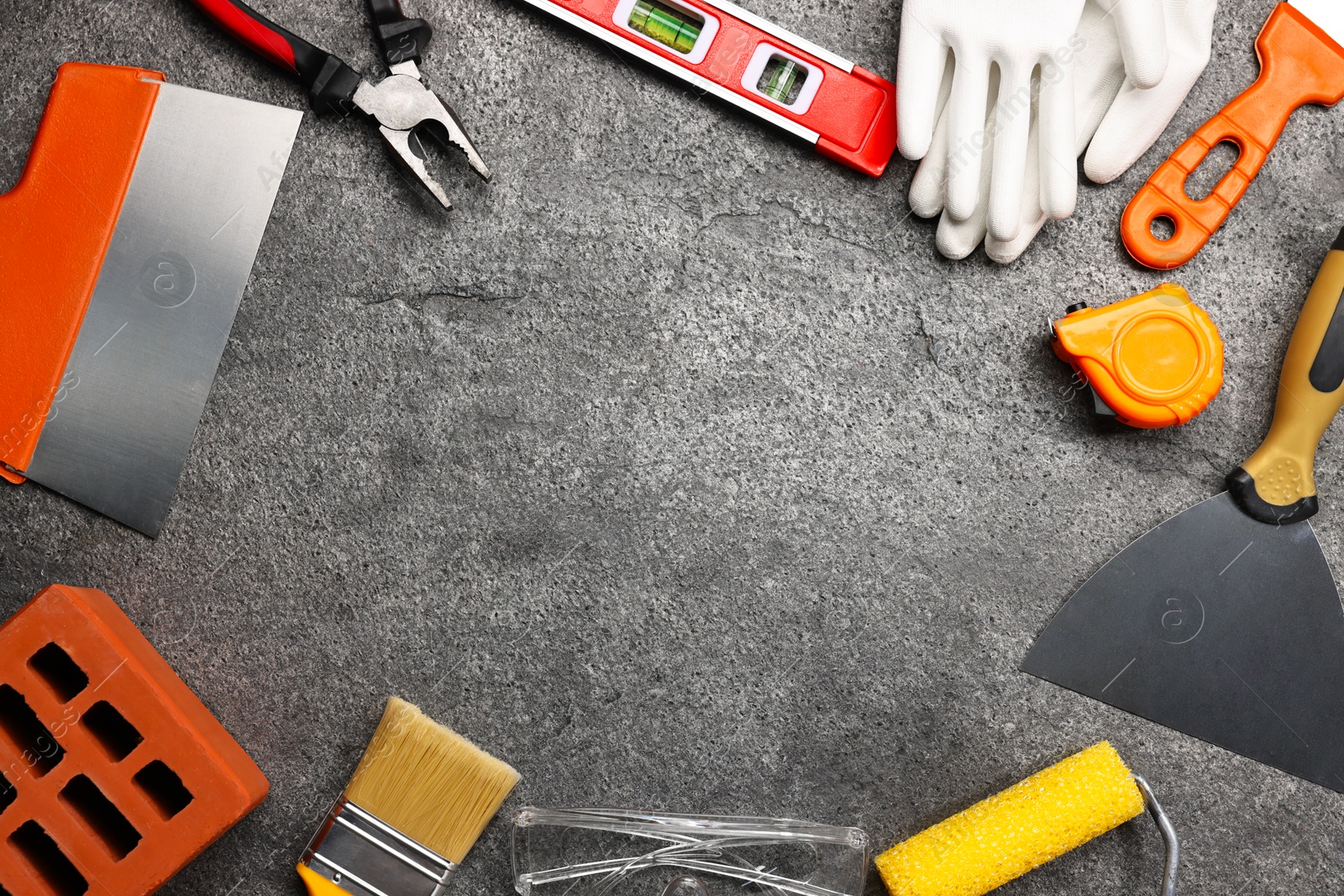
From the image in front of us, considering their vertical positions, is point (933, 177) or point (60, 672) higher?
point (933, 177)

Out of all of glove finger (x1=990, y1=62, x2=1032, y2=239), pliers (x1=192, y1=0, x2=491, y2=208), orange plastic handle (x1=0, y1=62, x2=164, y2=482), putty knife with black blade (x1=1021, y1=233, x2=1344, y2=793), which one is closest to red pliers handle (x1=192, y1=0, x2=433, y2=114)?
pliers (x1=192, y1=0, x2=491, y2=208)

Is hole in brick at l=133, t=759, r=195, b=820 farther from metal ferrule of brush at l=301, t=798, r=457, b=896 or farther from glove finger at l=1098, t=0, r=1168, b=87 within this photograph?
glove finger at l=1098, t=0, r=1168, b=87

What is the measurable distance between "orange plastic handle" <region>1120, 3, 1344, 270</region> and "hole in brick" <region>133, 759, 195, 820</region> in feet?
3.76

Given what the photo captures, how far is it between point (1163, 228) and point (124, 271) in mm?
1118

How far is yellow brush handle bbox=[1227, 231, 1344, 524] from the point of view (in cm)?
80

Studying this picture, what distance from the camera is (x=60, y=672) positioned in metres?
0.81

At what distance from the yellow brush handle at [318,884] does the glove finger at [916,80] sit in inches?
36.9

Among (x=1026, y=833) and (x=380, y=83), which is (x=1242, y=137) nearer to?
(x=1026, y=833)

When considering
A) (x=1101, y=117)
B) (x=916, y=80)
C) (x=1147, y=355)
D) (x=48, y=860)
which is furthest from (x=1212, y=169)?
(x=48, y=860)

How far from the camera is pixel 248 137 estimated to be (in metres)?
0.84

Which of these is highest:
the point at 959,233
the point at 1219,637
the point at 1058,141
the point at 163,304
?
the point at 1058,141

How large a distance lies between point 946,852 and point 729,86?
0.80 m

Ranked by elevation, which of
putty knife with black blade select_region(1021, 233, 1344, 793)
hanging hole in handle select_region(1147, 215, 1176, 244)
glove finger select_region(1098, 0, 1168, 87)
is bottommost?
putty knife with black blade select_region(1021, 233, 1344, 793)

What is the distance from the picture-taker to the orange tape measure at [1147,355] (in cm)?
79
